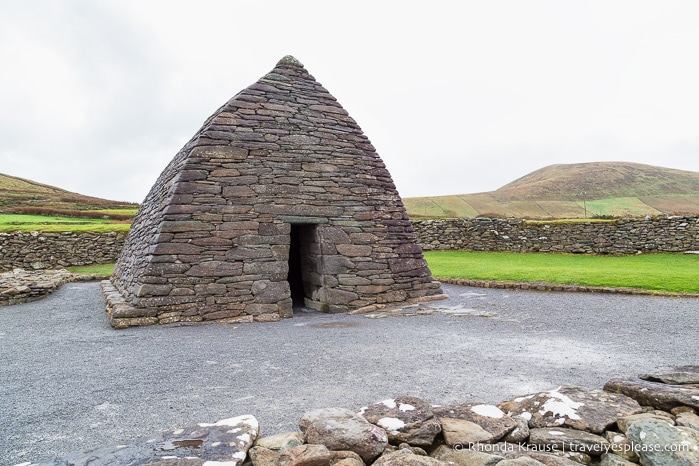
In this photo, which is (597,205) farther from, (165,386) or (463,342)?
(165,386)

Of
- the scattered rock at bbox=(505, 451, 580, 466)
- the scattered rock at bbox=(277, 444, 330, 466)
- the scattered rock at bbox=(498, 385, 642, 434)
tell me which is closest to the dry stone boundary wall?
the scattered rock at bbox=(498, 385, 642, 434)

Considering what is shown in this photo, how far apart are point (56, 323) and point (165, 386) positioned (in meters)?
5.62

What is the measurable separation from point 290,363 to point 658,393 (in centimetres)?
391

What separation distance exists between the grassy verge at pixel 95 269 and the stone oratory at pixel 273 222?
939cm

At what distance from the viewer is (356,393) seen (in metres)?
4.29

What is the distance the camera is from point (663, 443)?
281 centimetres

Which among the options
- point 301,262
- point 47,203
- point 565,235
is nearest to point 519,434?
point 301,262

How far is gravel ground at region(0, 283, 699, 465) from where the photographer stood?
3.86 metres

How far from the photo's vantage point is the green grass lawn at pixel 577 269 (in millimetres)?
11312

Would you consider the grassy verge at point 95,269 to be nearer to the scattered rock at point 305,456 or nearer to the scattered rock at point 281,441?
the scattered rock at point 281,441

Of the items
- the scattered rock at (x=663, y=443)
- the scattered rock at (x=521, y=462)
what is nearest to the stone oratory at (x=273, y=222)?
the scattered rock at (x=521, y=462)

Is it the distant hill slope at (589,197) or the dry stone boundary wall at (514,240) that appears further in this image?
the distant hill slope at (589,197)

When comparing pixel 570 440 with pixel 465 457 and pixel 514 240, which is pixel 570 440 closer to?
pixel 465 457

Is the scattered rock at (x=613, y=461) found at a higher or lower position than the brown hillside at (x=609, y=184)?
lower
